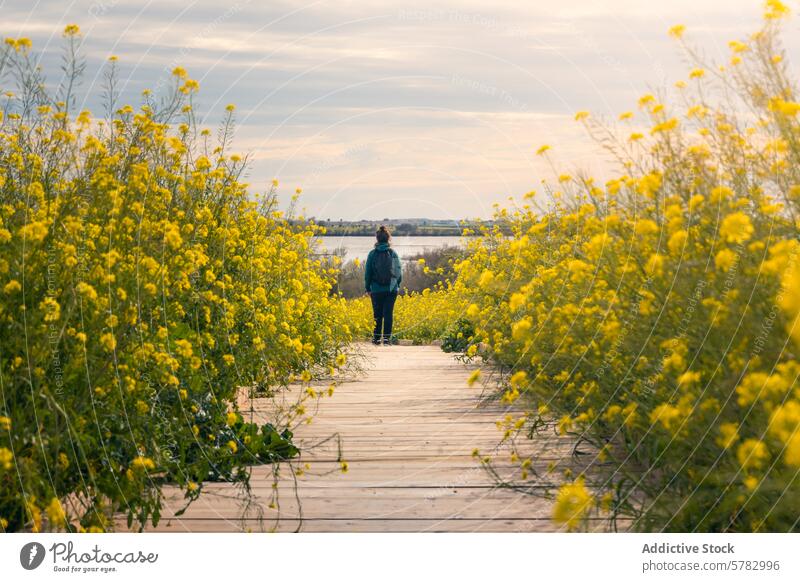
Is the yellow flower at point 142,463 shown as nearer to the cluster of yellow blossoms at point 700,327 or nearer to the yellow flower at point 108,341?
the yellow flower at point 108,341

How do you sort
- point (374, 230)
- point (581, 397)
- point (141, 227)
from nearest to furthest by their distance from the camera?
point (581, 397)
point (141, 227)
point (374, 230)

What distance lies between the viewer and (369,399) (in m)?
5.97

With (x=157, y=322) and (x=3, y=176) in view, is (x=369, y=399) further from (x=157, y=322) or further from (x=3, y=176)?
(x=3, y=176)

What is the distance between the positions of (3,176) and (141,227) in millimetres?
553

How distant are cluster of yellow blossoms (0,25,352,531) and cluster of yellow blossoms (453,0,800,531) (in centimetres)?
124

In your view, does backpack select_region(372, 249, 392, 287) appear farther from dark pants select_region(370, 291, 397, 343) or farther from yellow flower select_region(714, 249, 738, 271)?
yellow flower select_region(714, 249, 738, 271)

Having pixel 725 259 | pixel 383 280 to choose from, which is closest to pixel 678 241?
pixel 725 259

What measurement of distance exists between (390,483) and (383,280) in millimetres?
6780

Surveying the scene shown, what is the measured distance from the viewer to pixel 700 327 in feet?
7.79

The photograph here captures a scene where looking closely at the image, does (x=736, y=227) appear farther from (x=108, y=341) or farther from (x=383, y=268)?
(x=383, y=268)

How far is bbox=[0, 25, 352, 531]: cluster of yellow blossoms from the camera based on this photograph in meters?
2.62

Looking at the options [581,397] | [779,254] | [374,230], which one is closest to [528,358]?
[581,397]

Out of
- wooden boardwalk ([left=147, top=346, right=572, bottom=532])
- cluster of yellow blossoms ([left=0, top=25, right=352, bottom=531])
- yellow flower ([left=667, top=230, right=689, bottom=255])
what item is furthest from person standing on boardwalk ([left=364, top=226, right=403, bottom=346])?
yellow flower ([left=667, top=230, right=689, bottom=255])

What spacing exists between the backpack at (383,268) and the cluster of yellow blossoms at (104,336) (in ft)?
18.7
